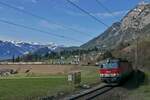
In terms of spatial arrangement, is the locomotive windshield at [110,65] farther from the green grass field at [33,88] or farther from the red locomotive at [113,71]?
the green grass field at [33,88]

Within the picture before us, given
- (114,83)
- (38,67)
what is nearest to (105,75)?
(114,83)

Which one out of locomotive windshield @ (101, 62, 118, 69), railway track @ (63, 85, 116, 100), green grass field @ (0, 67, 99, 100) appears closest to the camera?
railway track @ (63, 85, 116, 100)

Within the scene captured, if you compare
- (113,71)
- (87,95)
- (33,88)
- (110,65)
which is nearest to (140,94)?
(87,95)

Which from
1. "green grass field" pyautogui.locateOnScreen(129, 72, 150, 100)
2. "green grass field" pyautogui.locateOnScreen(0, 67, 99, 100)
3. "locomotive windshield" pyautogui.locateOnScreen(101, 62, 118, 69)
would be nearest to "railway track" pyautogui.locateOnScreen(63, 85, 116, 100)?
"green grass field" pyautogui.locateOnScreen(0, 67, 99, 100)

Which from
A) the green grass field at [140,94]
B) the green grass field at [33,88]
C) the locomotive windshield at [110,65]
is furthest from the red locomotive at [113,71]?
the green grass field at [140,94]

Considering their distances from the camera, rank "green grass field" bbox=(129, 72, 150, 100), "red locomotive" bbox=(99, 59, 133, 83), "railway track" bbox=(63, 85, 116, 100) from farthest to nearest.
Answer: "red locomotive" bbox=(99, 59, 133, 83), "railway track" bbox=(63, 85, 116, 100), "green grass field" bbox=(129, 72, 150, 100)

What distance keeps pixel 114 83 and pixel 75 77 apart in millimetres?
5682

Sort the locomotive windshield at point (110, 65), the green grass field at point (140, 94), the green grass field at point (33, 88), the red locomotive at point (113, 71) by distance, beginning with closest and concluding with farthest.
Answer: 1. the green grass field at point (140, 94)
2. the green grass field at point (33, 88)
3. the red locomotive at point (113, 71)
4. the locomotive windshield at point (110, 65)

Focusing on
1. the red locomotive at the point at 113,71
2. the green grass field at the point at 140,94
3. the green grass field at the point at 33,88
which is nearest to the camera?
the green grass field at the point at 140,94

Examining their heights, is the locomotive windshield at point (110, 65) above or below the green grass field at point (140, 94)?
above

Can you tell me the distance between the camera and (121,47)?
167875mm

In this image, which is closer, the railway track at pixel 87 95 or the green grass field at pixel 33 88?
the railway track at pixel 87 95

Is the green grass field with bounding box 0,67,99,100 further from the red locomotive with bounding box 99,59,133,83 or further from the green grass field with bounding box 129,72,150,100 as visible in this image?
the green grass field with bounding box 129,72,150,100

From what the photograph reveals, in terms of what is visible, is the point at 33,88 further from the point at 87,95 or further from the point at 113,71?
the point at 87,95
